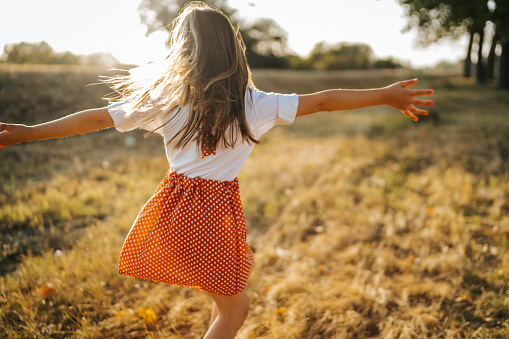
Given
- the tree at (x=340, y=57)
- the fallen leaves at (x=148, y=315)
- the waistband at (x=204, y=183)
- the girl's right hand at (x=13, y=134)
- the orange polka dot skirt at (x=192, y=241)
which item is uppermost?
the tree at (x=340, y=57)

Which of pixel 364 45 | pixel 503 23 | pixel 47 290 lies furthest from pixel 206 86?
pixel 364 45

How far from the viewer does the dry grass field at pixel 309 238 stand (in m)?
2.46

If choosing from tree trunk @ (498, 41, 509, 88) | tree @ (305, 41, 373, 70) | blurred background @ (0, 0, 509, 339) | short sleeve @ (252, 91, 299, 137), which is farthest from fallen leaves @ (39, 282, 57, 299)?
tree @ (305, 41, 373, 70)

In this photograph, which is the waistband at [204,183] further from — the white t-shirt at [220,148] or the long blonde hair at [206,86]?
the long blonde hair at [206,86]

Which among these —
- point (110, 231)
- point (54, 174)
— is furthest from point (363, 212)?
point (54, 174)

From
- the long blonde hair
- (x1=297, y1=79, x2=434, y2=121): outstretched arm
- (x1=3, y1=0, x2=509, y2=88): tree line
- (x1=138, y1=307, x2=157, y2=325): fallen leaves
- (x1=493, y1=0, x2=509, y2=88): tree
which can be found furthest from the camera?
(x1=493, y1=0, x2=509, y2=88): tree

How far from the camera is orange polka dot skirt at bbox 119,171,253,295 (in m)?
1.67

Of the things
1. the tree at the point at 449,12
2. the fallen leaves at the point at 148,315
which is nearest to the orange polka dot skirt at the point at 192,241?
the fallen leaves at the point at 148,315

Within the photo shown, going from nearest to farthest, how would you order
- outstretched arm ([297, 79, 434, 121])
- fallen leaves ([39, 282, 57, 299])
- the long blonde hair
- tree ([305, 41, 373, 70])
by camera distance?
the long blonde hair < outstretched arm ([297, 79, 434, 121]) < fallen leaves ([39, 282, 57, 299]) < tree ([305, 41, 373, 70])

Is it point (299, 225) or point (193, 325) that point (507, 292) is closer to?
point (299, 225)

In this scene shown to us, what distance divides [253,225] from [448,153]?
3.44 metres

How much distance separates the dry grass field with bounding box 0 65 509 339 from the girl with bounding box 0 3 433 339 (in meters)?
0.91

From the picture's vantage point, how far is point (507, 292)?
8.78 ft

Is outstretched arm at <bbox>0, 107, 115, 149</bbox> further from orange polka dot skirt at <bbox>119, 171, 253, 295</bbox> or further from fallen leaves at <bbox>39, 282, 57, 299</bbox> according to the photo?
fallen leaves at <bbox>39, 282, 57, 299</bbox>
